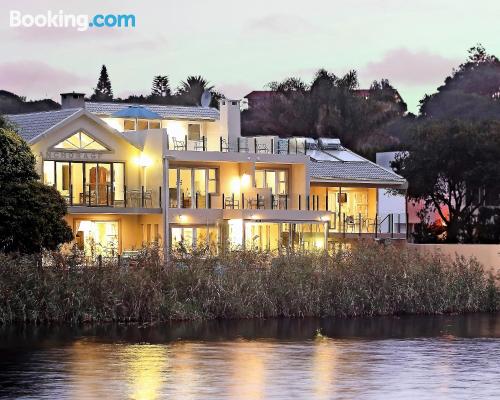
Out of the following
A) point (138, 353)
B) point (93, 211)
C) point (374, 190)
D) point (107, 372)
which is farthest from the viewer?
point (374, 190)

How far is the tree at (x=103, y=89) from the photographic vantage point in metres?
134

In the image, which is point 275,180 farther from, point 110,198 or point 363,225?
point 110,198

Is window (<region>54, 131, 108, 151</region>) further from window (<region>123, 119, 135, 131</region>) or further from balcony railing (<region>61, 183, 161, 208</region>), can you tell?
window (<region>123, 119, 135, 131</region>)

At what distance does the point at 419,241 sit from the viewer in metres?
84.7

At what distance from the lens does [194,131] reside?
7625 cm

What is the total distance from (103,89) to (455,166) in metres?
66.8

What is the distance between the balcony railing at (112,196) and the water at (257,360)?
21.0 m

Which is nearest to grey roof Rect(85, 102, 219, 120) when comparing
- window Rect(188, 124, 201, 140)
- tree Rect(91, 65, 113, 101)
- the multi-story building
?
the multi-story building

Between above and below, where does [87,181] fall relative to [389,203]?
above

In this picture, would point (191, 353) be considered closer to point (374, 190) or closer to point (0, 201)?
point (0, 201)

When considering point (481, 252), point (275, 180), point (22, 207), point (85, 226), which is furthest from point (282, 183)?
point (22, 207)

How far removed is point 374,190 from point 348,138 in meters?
36.6

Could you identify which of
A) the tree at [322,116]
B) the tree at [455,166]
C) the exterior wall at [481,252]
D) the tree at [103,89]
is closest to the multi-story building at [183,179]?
the tree at [455,166]

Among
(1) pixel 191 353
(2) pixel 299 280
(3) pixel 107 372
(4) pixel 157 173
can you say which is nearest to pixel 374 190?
(4) pixel 157 173
